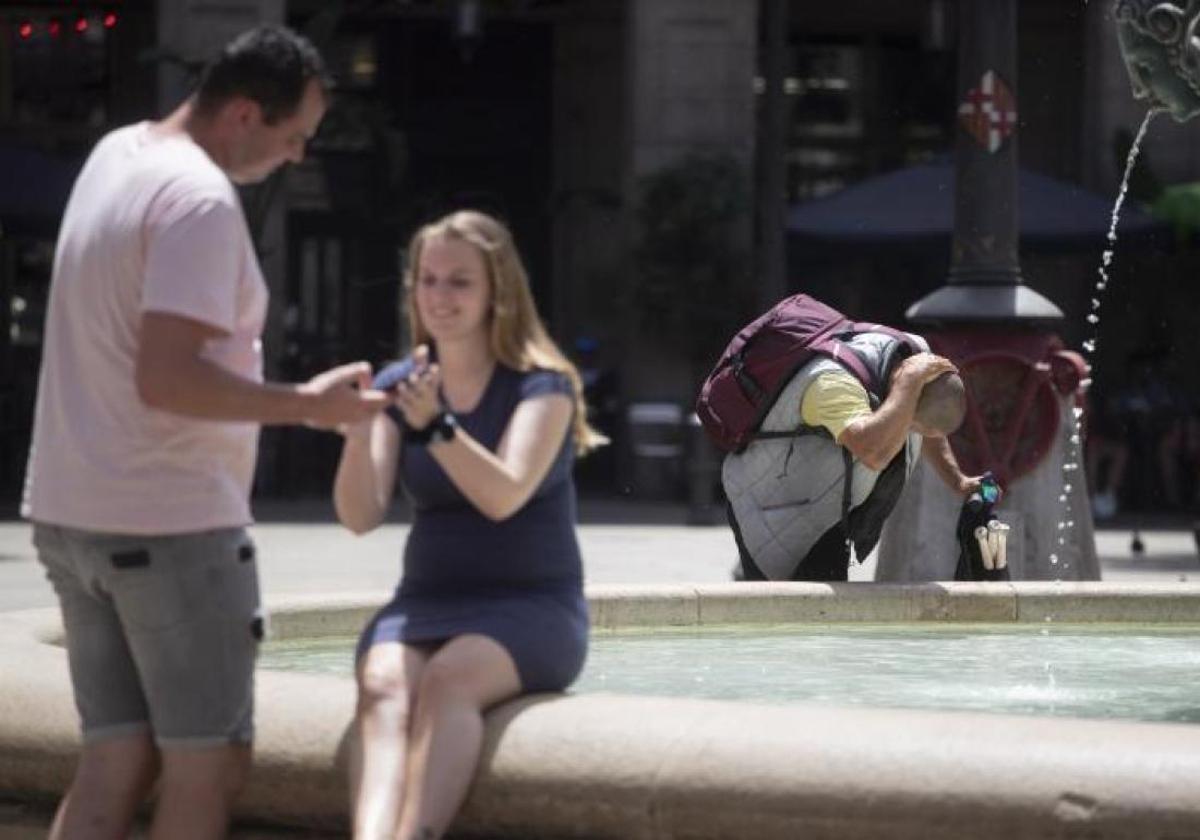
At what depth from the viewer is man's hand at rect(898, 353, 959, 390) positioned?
8.74m

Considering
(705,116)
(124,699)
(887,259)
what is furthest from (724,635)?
(887,259)

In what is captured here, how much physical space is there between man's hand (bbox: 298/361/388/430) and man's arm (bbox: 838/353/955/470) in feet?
12.3

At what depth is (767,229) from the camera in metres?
24.6

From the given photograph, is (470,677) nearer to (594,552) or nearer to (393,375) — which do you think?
(393,375)

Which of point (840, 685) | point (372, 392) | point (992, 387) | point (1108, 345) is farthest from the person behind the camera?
point (1108, 345)

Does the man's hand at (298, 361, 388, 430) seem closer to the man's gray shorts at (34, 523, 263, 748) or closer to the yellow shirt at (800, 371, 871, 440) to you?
the man's gray shorts at (34, 523, 263, 748)

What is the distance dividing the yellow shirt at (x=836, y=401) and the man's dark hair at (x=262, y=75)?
4003mm

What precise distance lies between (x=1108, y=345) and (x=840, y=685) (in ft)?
62.0

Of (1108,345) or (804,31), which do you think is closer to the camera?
(1108,345)

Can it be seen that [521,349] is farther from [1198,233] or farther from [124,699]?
[1198,233]

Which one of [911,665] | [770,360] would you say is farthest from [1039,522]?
[911,665]

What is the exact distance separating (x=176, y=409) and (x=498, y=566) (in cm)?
101

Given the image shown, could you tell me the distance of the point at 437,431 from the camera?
5410 millimetres

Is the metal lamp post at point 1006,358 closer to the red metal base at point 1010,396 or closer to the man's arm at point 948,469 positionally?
the red metal base at point 1010,396
